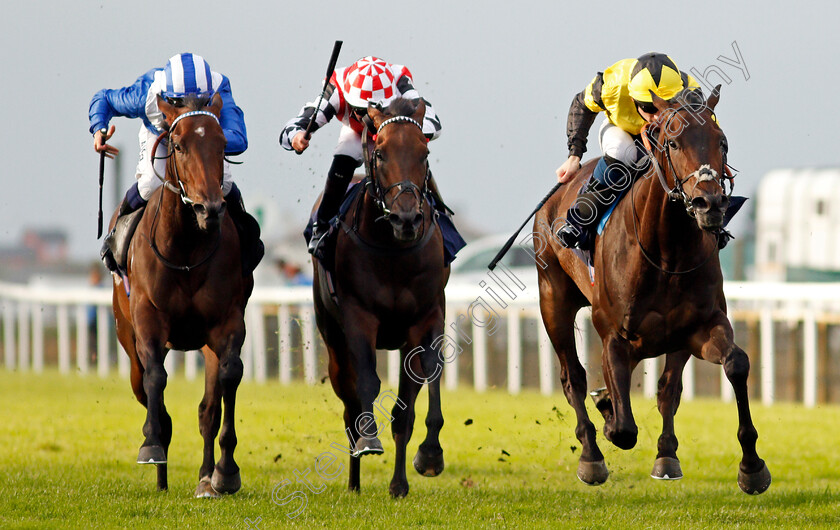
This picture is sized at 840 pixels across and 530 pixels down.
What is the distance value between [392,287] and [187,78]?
1.52 metres

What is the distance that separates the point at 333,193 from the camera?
605 centimetres

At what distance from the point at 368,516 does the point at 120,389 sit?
8535 millimetres

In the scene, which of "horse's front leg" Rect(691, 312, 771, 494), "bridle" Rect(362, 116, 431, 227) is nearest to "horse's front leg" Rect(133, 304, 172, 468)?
"bridle" Rect(362, 116, 431, 227)

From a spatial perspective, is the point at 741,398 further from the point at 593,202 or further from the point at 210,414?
the point at 210,414

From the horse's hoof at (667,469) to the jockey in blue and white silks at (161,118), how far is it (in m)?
2.31

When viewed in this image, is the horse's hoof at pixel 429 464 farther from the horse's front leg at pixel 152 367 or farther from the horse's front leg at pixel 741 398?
the horse's front leg at pixel 741 398

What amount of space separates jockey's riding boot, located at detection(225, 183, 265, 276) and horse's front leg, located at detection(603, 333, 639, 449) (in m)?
1.90

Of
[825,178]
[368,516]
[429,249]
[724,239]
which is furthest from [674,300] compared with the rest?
[825,178]

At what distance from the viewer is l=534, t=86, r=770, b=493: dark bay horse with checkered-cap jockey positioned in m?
4.81

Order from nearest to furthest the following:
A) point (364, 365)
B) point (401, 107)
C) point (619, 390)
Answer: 1. point (619, 390)
2. point (401, 107)
3. point (364, 365)

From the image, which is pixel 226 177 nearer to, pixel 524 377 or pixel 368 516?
pixel 368 516

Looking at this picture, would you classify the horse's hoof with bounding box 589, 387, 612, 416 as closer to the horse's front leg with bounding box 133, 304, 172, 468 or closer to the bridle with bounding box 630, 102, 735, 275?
the bridle with bounding box 630, 102, 735, 275

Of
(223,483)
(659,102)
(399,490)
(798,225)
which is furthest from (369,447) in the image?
(798,225)

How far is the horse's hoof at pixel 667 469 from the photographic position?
18.9 ft
